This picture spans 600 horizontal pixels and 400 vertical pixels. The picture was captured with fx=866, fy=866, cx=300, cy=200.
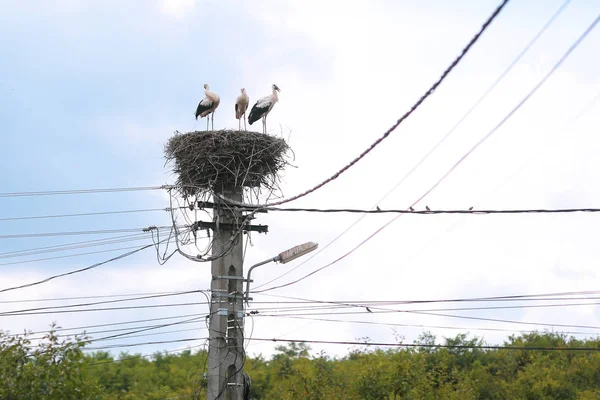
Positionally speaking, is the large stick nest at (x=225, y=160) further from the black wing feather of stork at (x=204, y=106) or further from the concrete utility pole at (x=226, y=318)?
the black wing feather of stork at (x=204, y=106)

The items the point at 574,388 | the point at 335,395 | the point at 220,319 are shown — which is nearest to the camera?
the point at 220,319

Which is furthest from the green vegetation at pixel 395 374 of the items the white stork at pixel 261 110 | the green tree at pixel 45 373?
the white stork at pixel 261 110

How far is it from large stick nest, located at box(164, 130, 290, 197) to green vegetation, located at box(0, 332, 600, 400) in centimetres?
324

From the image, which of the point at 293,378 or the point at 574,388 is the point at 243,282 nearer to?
the point at 293,378

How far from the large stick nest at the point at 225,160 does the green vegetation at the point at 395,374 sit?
10.6 feet

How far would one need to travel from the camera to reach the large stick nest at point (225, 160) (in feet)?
38.5

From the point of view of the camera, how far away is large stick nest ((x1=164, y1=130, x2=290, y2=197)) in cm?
1174

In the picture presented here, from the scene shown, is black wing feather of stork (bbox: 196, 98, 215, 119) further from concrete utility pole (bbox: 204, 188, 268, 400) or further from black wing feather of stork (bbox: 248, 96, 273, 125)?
concrete utility pole (bbox: 204, 188, 268, 400)

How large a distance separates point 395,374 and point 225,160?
1569cm

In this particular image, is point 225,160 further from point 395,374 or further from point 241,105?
point 395,374

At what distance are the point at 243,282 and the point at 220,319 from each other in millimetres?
571

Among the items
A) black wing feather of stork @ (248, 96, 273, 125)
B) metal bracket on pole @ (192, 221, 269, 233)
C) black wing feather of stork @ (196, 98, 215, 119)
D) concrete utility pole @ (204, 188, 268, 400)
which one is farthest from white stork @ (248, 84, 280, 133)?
concrete utility pole @ (204, 188, 268, 400)

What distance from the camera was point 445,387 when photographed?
28.3 m

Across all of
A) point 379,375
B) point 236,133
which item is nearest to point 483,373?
point 379,375
